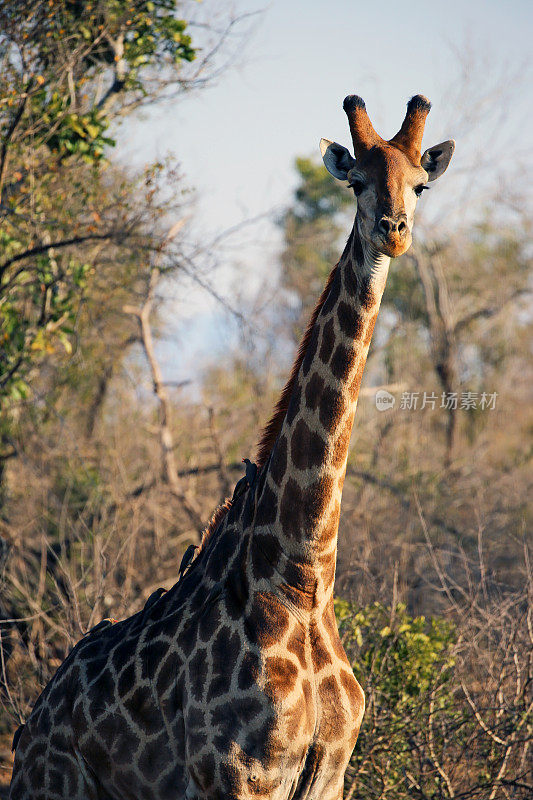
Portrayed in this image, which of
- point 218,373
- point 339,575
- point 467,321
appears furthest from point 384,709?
point 467,321

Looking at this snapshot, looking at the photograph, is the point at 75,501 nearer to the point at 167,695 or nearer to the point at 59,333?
the point at 59,333

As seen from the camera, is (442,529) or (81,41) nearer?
(81,41)

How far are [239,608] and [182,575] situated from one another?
68cm

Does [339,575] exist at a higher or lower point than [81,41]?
lower

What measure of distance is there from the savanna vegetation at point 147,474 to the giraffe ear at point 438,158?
9.07ft

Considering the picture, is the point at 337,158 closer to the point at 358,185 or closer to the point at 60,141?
the point at 358,185

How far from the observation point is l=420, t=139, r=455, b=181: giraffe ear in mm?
3598

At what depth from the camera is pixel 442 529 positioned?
350 inches

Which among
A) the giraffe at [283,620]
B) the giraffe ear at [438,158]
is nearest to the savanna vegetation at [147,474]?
the giraffe at [283,620]

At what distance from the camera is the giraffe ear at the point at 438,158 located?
3598mm

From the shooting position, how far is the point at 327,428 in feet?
10.7

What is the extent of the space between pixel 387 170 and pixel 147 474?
6232mm

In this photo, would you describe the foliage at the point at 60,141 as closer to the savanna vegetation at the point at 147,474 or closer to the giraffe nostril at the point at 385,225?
the savanna vegetation at the point at 147,474

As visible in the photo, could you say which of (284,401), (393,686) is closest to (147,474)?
(393,686)
